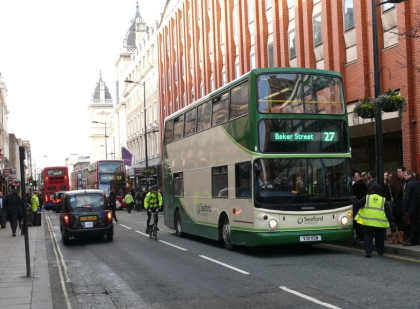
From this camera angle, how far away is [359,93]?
2411 cm

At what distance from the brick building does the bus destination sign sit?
272 centimetres

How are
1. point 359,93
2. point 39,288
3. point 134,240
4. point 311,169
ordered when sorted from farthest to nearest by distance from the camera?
point 359,93
point 134,240
point 311,169
point 39,288

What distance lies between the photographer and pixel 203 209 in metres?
18.5

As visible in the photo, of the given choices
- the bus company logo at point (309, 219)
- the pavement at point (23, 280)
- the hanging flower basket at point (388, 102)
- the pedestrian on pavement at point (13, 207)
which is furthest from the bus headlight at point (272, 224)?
the pedestrian on pavement at point (13, 207)

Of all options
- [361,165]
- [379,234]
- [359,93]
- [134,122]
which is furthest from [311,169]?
[134,122]

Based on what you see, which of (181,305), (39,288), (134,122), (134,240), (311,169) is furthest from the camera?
(134,122)

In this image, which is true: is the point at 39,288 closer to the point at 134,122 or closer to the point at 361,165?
the point at 361,165

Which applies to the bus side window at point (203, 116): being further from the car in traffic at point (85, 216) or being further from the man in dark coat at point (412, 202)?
the man in dark coat at point (412, 202)

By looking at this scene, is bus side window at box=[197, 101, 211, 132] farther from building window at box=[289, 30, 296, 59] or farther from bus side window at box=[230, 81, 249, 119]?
building window at box=[289, 30, 296, 59]

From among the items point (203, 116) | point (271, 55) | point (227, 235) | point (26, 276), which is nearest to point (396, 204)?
point (227, 235)

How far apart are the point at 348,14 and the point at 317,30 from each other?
262cm

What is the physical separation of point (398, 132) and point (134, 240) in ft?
33.2

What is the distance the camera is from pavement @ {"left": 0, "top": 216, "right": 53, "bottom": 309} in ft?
31.2

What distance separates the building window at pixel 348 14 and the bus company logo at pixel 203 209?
10.6 meters
